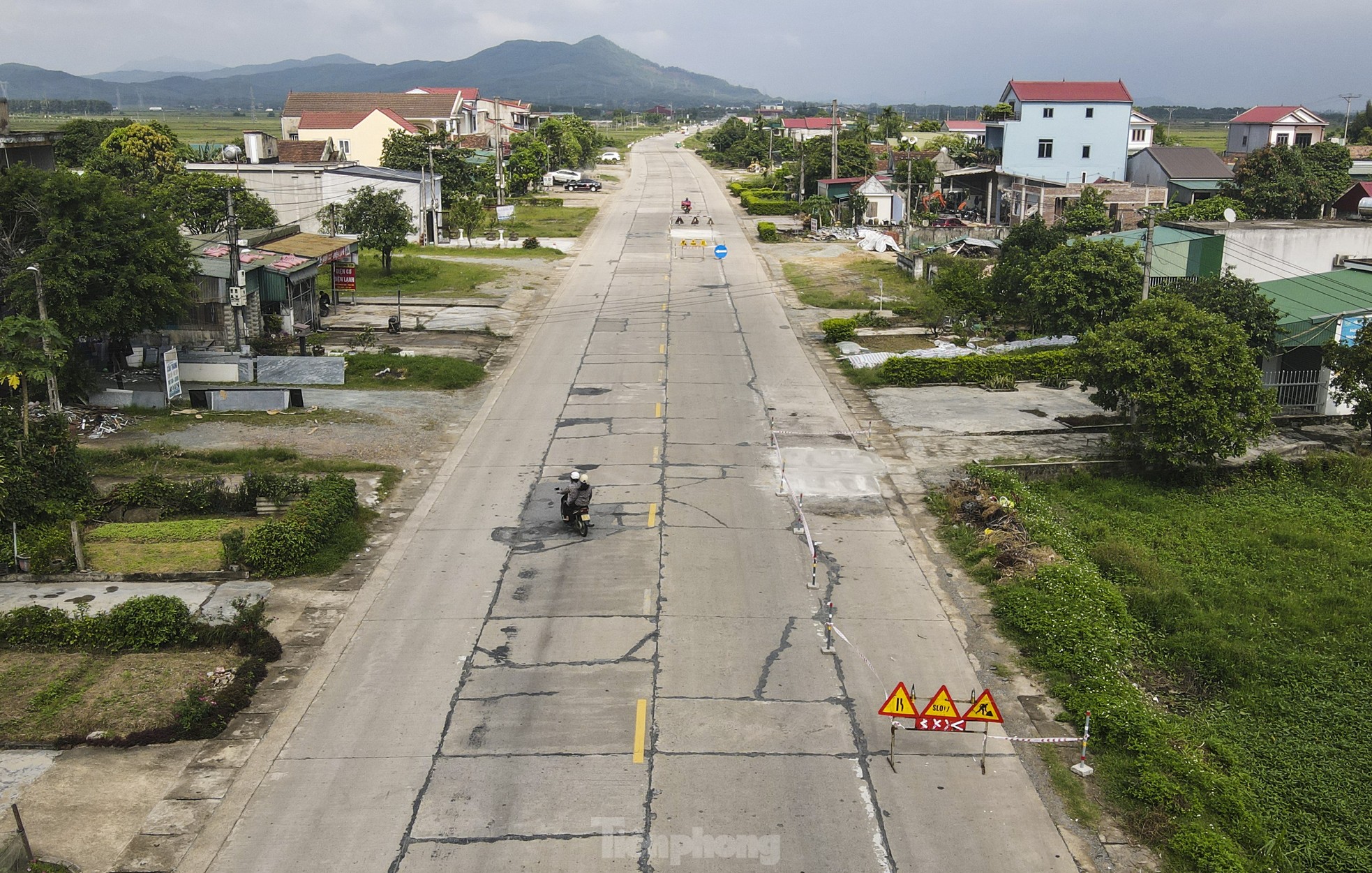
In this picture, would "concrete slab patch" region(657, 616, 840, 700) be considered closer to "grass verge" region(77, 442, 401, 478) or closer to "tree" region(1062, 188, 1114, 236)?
"grass verge" region(77, 442, 401, 478)

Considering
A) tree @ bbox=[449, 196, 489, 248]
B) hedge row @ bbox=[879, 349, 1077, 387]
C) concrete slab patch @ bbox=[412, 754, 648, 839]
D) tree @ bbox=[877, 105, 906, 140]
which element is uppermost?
tree @ bbox=[877, 105, 906, 140]

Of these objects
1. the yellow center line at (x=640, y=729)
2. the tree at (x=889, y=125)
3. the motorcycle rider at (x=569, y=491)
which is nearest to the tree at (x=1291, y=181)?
the motorcycle rider at (x=569, y=491)

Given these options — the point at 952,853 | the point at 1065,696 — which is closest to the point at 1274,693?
the point at 1065,696

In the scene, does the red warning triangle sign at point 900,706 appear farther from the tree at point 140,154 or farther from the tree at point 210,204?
the tree at point 140,154

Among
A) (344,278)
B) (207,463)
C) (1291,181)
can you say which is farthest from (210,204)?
(1291,181)

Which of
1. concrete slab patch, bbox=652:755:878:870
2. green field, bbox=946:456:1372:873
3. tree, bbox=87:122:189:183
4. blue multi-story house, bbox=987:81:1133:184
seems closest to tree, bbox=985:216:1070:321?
green field, bbox=946:456:1372:873

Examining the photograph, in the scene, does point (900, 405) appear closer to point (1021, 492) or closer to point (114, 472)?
point (1021, 492)

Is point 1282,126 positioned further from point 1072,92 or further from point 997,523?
point 997,523
